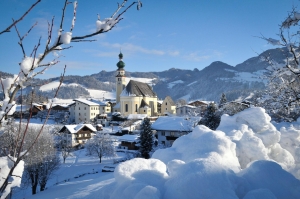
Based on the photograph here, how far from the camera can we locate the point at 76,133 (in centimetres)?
2988

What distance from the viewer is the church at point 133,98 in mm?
45750

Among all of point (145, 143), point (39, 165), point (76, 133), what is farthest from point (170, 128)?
point (39, 165)

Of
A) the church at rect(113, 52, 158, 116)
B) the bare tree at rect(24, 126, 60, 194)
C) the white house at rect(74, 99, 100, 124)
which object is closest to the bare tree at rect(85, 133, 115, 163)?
the bare tree at rect(24, 126, 60, 194)

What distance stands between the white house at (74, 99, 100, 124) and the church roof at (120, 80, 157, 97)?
25.8 feet

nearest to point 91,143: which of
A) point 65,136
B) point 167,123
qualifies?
point 65,136

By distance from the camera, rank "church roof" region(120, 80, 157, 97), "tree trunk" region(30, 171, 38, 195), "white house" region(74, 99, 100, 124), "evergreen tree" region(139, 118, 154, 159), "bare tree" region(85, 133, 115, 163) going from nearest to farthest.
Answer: "tree trunk" region(30, 171, 38, 195) → "evergreen tree" region(139, 118, 154, 159) → "bare tree" region(85, 133, 115, 163) → "church roof" region(120, 80, 157, 97) → "white house" region(74, 99, 100, 124)

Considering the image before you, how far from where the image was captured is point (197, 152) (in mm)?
4371

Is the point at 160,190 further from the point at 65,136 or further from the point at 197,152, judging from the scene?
the point at 65,136

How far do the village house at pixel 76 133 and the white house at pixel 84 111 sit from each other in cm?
1531

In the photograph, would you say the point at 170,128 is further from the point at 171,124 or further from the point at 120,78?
the point at 120,78

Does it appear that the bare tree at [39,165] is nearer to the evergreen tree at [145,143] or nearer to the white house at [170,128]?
the evergreen tree at [145,143]

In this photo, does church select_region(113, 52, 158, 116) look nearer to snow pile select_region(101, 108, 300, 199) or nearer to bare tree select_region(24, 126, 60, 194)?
bare tree select_region(24, 126, 60, 194)

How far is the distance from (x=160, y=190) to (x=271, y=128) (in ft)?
15.3

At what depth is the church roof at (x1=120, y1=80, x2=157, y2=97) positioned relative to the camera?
4616 centimetres
